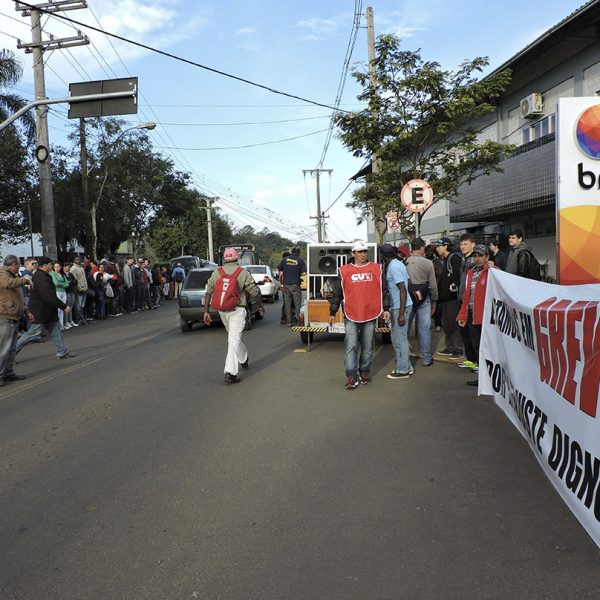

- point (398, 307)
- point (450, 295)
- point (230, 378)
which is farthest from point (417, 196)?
point (230, 378)

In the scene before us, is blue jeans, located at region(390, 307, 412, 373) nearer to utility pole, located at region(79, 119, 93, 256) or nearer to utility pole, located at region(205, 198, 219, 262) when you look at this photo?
utility pole, located at region(79, 119, 93, 256)

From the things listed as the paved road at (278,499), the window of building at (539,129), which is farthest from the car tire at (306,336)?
the window of building at (539,129)

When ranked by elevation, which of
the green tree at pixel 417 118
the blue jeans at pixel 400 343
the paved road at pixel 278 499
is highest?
the green tree at pixel 417 118

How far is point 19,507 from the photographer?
13.4ft

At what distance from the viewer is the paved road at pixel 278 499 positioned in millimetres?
3049

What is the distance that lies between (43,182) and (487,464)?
59.1ft

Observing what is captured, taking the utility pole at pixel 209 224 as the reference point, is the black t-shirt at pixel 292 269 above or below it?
below

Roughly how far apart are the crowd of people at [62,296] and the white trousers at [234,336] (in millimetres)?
3256

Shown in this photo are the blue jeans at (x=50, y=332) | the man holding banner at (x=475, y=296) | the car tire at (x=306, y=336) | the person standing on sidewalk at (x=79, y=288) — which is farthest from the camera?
the person standing on sidewalk at (x=79, y=288)

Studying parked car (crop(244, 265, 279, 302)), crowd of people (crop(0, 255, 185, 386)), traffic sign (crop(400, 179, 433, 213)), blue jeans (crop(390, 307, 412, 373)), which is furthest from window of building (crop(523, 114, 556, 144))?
crowd of people (crop(0, 255, 185, 386))

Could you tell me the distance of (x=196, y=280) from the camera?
14477mm

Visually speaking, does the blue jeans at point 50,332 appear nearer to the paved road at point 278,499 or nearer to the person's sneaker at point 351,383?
the paved road at point 278,499

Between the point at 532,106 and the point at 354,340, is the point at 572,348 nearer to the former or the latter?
the point at 354,340

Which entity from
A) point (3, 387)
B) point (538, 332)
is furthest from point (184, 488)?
point (3, 387)
